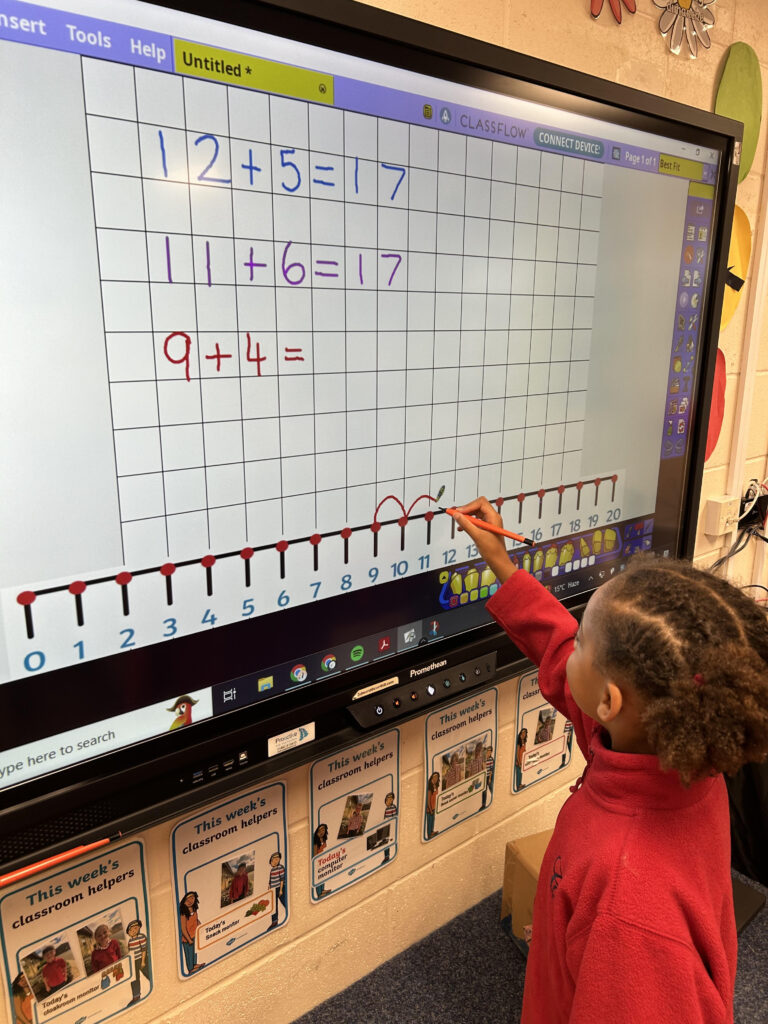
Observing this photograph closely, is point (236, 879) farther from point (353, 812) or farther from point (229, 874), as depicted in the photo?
point (353, 812)

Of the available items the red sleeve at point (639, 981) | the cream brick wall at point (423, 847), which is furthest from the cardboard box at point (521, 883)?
the red sleeve at point (639, 981)

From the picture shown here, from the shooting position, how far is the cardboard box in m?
1.37

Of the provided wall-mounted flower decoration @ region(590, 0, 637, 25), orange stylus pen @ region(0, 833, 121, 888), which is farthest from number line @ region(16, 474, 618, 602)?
wall-mounted flower decoration @ region(590, 0, 637, 25)

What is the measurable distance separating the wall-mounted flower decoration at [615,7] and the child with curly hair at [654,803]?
1.00 m

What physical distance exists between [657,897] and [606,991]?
0.36ft

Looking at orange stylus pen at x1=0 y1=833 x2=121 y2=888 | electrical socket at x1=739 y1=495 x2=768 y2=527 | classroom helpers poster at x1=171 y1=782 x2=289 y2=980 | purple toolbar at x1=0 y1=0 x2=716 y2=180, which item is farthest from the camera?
electrical socket at x1=739 y1=495 x2=768 y2=527

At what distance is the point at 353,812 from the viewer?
1239mm

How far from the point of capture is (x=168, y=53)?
73 cm

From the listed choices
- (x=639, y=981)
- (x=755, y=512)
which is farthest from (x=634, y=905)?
(x=755, y=512)

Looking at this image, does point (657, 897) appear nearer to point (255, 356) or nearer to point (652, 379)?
point (255, 356)

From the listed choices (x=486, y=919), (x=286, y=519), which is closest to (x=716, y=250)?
(x=286, y=519)

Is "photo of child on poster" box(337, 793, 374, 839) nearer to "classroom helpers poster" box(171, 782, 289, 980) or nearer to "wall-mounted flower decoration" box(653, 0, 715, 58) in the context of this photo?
"classroom helpers poster" box(171, 782, 289, 980)

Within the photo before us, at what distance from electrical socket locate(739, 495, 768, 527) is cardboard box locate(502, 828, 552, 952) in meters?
1.01

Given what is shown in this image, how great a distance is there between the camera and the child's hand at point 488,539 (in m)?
1.09
